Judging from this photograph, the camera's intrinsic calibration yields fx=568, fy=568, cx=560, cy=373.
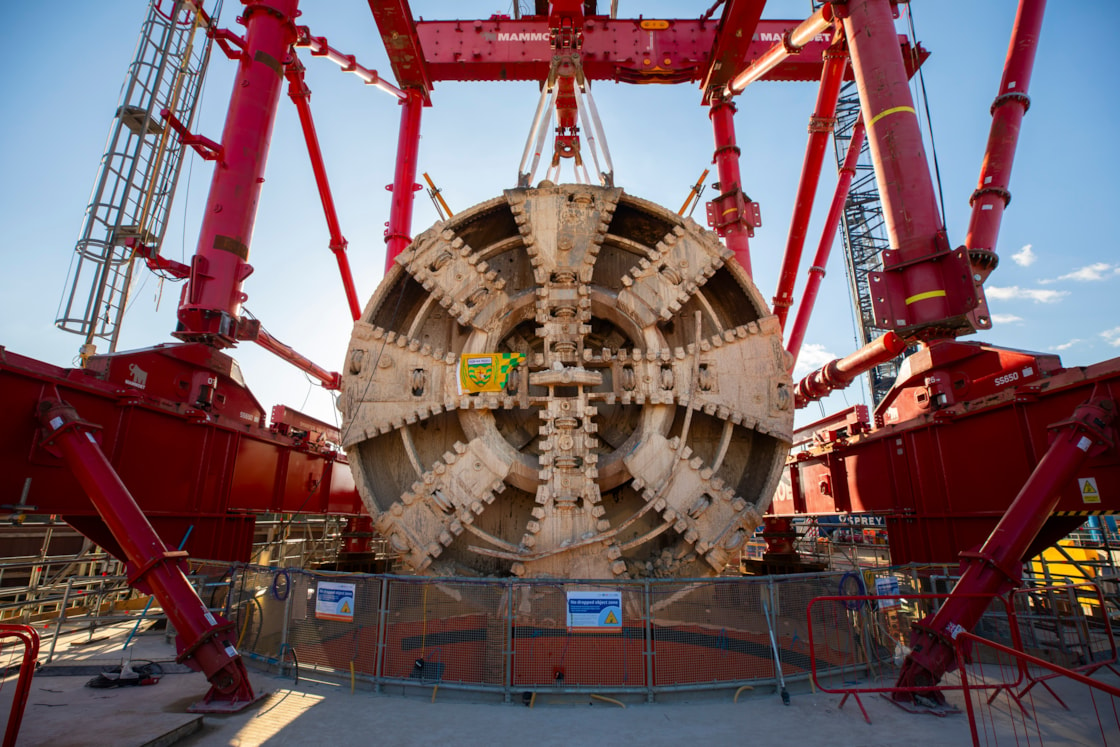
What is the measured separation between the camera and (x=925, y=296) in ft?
26.8

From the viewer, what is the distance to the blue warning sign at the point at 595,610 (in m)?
6.05

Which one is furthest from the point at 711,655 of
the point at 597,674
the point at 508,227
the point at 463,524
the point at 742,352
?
the point at 508,227

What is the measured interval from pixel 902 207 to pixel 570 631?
7789 mm

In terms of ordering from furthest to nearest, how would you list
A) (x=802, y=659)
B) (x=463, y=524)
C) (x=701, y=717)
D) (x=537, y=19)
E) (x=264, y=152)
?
1. (x=537, y=19)
2. (x=264, y=152)
3. (x=463, y=524)
4. (x=802, y=659)
5. (x=701, y=717)

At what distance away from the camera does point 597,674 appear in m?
5.95

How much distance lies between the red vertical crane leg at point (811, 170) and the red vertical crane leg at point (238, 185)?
509 inches

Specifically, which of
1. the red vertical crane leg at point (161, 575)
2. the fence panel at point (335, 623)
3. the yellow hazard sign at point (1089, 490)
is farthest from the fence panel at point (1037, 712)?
the red vertical crane leg at point (161, 575)

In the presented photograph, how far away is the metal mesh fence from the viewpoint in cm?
600

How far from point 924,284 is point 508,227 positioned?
21.1ft

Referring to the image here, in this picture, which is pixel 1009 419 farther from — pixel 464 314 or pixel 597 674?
pixel 464 314

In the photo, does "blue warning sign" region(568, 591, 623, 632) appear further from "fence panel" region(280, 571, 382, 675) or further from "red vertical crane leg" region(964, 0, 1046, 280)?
"red vertical crane leg" region(964, 0, 1046, 280)

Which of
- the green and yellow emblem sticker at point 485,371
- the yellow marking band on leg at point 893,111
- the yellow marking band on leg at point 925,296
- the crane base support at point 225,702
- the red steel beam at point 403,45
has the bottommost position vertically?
the crane base support at point 225,702

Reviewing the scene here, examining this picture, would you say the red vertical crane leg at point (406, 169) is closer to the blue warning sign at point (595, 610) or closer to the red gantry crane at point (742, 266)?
the red gantry crane at point (742, 266)

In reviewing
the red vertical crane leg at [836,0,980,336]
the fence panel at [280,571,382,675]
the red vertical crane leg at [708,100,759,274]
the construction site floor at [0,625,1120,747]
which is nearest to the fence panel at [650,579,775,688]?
the construction site floor at [0,625,1120,747]
